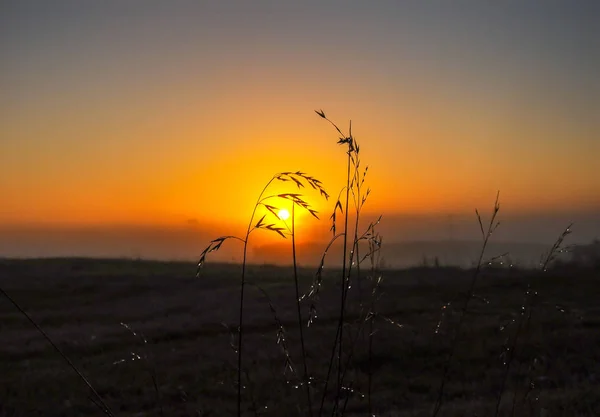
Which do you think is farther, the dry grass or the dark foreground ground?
the dark foreground ground

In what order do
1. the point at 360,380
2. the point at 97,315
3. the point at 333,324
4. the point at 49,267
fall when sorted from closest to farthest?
the point at 360,380, the point at 333,324, the point at 97,315, the point at 49,267

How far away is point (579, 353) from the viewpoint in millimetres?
11578

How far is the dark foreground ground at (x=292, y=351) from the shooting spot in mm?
8953

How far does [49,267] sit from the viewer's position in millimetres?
29922

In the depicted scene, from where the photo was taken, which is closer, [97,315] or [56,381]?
[56,381]

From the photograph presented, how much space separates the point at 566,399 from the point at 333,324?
8.25 meters

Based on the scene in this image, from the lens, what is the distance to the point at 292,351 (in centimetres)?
1252

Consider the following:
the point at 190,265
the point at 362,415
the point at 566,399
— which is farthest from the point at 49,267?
the point at 566,399

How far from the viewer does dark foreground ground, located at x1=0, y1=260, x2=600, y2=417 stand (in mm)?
8953

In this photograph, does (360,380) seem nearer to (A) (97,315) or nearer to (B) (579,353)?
(B) (579,353)

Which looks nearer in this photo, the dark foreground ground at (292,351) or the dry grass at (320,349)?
the dry grass at (320,349)

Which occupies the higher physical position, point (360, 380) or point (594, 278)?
point (594, 278)

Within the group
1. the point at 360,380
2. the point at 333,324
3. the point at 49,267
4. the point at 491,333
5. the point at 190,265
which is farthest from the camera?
the point at 190,265

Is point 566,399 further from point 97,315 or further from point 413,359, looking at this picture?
point 97,315
